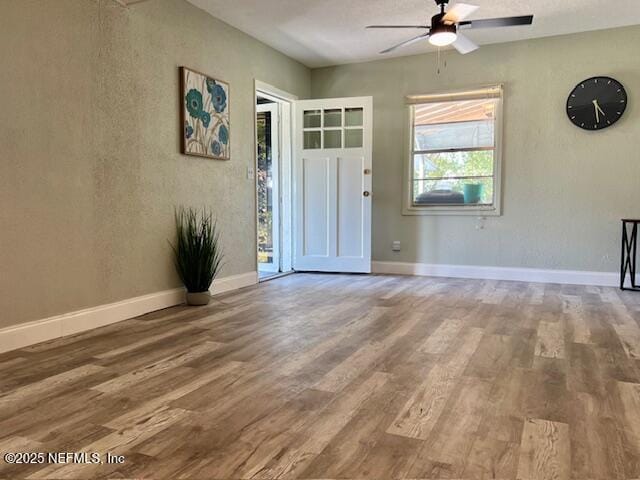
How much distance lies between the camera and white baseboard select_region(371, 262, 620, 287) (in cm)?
491

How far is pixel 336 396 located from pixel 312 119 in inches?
169

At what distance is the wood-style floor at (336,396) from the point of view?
1503mm

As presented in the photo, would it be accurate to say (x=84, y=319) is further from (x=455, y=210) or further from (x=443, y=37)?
(x=455, y=210)

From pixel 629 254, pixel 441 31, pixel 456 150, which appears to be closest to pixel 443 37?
pixel 441 31

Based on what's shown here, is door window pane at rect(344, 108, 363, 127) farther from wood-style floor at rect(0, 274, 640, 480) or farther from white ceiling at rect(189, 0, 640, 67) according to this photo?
wood-style floor at rect(0, 274, 640, 480)

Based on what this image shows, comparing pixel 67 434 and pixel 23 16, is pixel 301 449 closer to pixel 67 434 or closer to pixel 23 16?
pixel 67 434

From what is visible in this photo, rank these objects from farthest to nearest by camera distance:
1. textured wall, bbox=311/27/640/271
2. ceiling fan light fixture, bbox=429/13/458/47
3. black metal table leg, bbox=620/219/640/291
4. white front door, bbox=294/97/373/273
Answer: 1. white front door, bbox=294/97/373/273
2. textured wall, bbox=311/27/640/271
3. black metal table leg, bbox=620/219/640/291
4. ceiling fan light fixture, bbox=429/13/458/47

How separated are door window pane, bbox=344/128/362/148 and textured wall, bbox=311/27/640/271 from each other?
1.15ft

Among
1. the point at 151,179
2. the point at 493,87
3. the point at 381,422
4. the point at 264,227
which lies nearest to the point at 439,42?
the point at 493,87

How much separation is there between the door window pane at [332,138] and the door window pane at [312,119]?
16 centimetres

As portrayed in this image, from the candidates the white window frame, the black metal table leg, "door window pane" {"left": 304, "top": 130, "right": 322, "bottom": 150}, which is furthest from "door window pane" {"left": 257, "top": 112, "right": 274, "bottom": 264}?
the black metal table leg

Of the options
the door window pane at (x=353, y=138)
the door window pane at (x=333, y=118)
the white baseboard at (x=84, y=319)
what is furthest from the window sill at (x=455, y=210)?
the white baseboard at (x=84, y=319)

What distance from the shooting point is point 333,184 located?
5633 millimetres

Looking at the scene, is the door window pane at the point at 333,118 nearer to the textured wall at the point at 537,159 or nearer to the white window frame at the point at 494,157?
the textured wall at the point at 537,159
